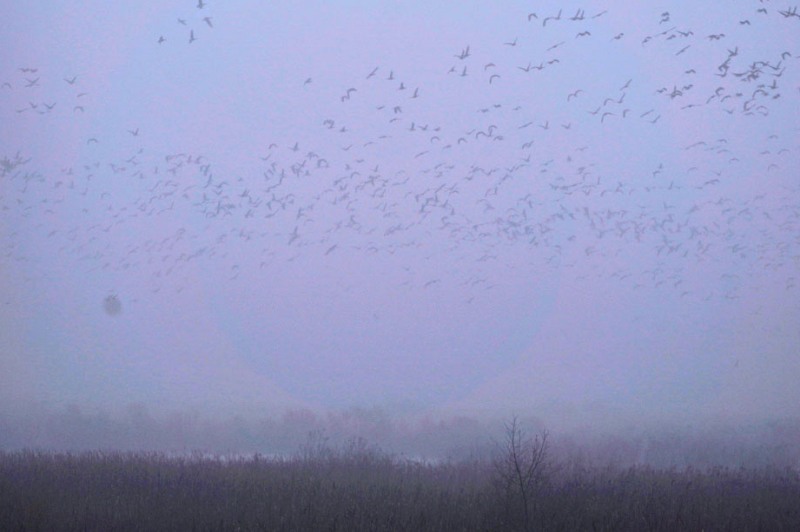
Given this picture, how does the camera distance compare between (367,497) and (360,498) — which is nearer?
(360,498)

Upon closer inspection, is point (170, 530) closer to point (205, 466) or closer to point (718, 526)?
point (205, 466)

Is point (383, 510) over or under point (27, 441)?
under

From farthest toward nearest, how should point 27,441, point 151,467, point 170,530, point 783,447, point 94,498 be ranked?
point 27,441
point 783,447
point 151,467
point 94,498
point 170,530

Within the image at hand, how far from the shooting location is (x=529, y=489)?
10516mm

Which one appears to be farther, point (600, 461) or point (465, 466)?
point (600, 461)

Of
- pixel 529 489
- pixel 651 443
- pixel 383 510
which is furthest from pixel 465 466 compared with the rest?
pixel 651 443

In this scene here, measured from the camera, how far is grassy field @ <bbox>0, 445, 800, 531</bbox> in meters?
9.18

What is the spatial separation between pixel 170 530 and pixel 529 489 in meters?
4.11

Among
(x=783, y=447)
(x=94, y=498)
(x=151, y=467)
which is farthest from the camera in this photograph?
(x=783, y=447)

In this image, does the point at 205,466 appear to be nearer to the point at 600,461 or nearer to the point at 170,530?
the point at 170,530

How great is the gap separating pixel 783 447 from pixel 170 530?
48.1 ft

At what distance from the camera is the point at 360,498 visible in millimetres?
10516

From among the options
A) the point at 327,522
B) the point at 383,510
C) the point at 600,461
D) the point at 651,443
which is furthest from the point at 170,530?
the point at 651,443

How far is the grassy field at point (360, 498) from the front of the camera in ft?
30.1
